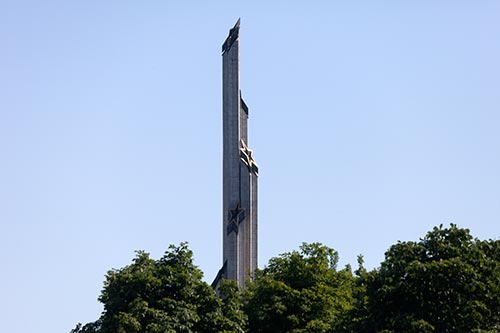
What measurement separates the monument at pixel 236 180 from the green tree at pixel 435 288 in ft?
99.6

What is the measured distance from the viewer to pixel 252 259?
85.4 m

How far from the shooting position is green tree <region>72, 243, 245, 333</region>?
57.0m

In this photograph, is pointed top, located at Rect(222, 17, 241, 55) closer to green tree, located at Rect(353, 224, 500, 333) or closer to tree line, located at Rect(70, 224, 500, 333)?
tree line, located at Rect(70, 224, 500, 333)

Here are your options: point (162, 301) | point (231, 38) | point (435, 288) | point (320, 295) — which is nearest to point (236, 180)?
point (231, 38)

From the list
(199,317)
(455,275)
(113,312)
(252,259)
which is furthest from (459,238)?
(252,259)

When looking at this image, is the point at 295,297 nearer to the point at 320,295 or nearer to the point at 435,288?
the point at 320,295

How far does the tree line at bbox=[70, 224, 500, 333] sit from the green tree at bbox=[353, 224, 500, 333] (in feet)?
0.14

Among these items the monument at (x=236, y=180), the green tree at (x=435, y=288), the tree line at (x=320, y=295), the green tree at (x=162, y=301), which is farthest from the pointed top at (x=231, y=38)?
the green tree at (x=435, y=288)

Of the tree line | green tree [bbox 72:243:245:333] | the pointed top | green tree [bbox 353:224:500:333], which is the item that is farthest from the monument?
green tree [bbox 353:224:500:333]

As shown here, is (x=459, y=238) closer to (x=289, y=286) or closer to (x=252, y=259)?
(x=289, y=286)

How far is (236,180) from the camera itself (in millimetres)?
86312

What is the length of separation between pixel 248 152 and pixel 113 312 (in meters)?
30.8

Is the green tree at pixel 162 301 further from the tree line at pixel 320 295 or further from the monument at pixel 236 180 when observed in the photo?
the monument at pixel 236 180

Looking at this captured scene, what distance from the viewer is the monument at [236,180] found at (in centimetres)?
8449
